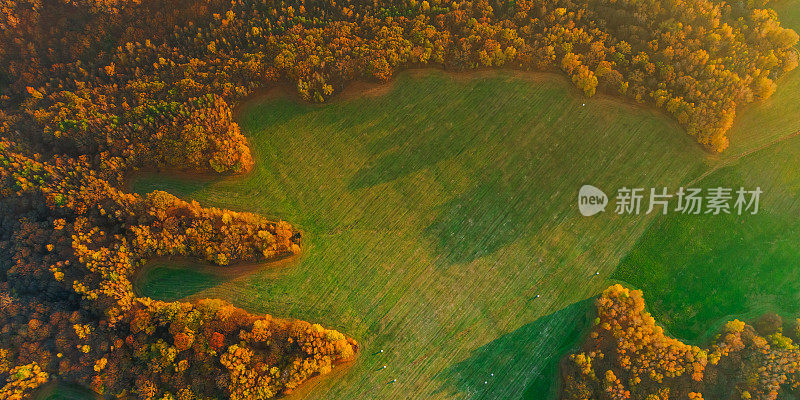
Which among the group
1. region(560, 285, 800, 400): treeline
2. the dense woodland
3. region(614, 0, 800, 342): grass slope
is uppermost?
the dense woodland

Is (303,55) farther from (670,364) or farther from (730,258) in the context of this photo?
(730,258)

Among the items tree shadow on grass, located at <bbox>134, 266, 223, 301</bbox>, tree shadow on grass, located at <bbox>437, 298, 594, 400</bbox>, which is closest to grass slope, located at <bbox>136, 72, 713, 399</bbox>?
tree shadow on grass, located at <bbox>437, 298, 594, 400</bbox>

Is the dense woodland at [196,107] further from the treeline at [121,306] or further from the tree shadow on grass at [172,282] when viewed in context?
the tree shadow on grass at [172,282]

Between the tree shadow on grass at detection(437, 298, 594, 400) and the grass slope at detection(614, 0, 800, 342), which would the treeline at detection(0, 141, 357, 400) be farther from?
the grass slope at detection(614, 0, 800, 342)

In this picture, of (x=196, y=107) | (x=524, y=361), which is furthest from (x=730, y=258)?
(x=196, y=107)

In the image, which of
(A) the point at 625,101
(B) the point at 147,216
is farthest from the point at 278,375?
(A) the point at 625,101

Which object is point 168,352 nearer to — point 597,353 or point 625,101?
point 597,353
